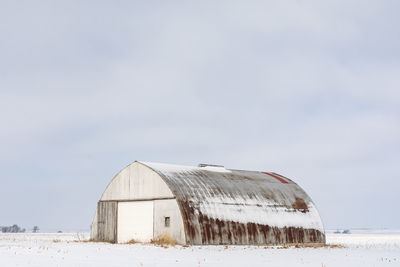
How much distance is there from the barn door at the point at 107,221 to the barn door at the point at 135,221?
49cm

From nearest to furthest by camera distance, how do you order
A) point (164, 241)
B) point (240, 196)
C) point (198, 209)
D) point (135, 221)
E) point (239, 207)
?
1. point (164, 241)
2. point (198, 209)
3. point (135, 221)
4. point (239, 207)
5. point (240, 196)

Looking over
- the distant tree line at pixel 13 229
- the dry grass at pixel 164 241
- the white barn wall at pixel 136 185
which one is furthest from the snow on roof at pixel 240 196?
the distant tree line at pixel 13 229

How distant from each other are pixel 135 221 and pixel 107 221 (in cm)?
333

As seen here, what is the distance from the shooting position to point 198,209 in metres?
37.2

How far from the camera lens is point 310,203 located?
48000 mm

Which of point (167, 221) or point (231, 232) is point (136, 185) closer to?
point (167, 221)

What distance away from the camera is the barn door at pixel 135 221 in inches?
1515

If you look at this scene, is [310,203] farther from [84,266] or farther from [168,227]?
[84,266]

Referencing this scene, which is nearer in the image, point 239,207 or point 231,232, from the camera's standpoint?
point 231,232

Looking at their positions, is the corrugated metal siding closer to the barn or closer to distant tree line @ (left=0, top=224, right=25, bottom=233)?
the barn

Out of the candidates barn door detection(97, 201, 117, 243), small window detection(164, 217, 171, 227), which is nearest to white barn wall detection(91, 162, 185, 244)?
small window detection(164, 217, 171, 227)

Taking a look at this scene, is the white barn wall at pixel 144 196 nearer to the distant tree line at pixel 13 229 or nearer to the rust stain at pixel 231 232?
the rust stain at pixel 231 232

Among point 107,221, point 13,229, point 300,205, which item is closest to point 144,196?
point 107,221

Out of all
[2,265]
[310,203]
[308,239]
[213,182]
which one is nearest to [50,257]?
[2,265]
